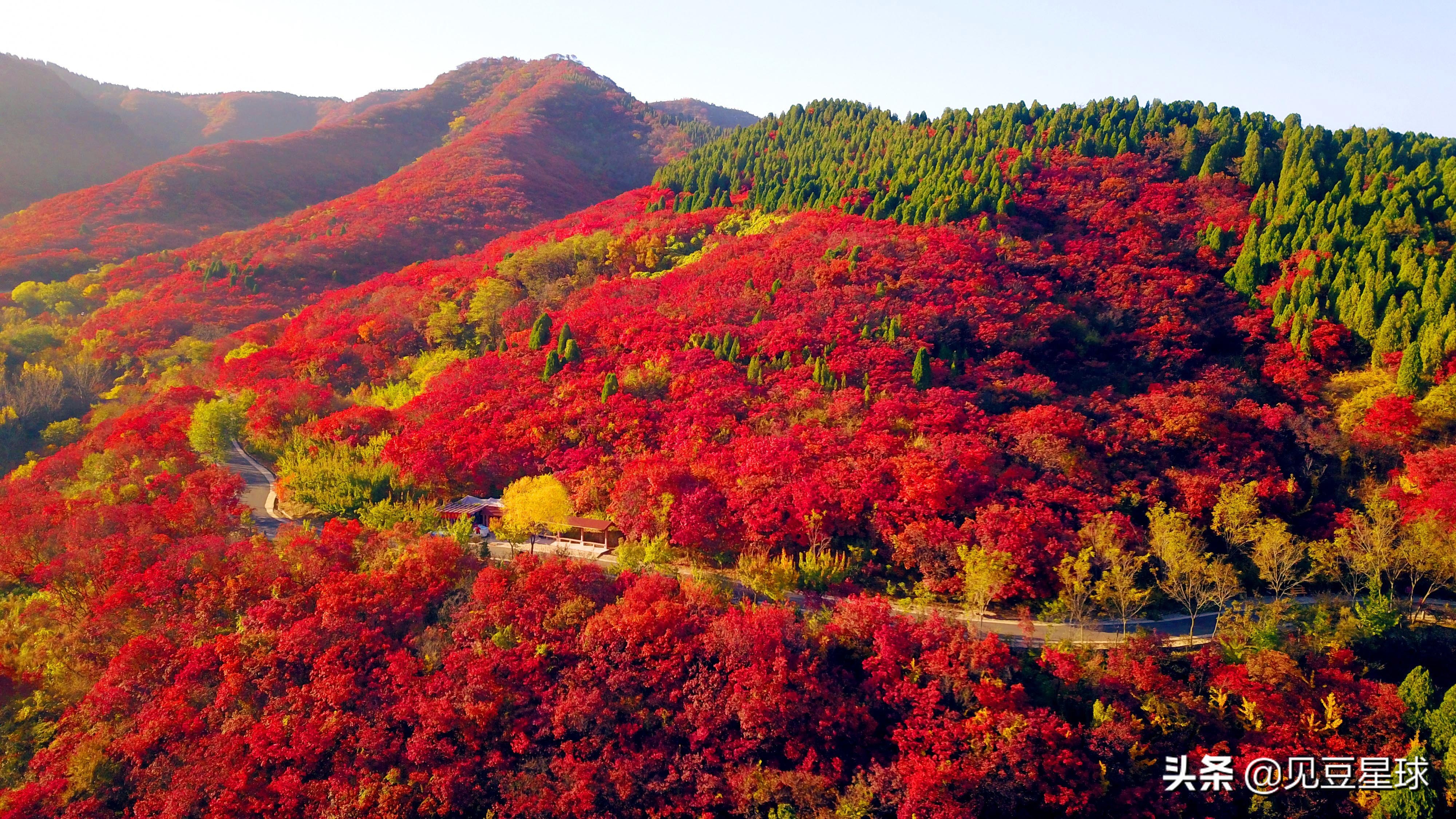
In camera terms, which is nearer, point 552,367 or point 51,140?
point 552,367

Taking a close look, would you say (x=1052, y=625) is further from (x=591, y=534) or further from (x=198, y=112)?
(x=198, y=112)

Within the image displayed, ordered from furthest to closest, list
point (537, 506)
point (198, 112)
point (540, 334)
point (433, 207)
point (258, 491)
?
point (198, 112)
point (433, 207)
point (540, 334)
point (258, 491)
point (537, 506)

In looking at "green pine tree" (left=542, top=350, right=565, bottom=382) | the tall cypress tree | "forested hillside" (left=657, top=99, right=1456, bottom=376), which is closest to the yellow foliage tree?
"green pine tree" (left=542, top=350, right=565, bottom=382)

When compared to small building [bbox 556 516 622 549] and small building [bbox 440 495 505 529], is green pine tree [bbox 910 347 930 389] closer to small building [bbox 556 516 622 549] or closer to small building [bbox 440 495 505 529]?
small building [bbox 556 516 622 549]

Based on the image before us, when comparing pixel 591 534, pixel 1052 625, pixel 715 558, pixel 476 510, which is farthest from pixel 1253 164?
pixel 476 510

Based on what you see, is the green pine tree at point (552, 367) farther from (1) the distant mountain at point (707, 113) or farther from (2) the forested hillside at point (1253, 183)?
(1) the distant mountain at point (707, 113)

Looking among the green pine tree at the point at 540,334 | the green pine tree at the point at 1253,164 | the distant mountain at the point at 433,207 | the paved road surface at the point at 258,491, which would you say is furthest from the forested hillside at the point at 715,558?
the distant mountain at the point at 433,207
